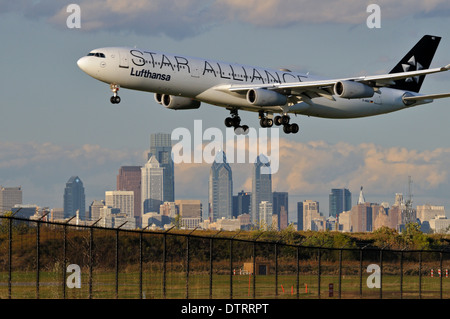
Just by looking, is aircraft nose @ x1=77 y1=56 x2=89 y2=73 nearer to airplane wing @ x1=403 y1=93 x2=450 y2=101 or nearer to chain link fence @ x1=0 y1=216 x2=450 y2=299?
chain link fence @ x1=0 y1=216 x2=450 y2=299

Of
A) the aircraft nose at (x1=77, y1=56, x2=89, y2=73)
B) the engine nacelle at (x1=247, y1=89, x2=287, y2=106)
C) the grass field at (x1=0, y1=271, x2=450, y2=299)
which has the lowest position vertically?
the grass field at (x1=0, y1=271, x2=450, y2=299)

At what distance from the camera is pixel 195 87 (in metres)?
55.4

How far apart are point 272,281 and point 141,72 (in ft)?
49.9

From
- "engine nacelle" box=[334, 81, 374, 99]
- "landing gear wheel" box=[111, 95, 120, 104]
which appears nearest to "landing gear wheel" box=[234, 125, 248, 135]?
"engine nacelle" box=[334, 81, 374, 99]

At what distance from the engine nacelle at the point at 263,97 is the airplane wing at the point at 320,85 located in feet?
1.50

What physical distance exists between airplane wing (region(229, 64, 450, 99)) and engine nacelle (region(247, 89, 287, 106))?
0.46 meters

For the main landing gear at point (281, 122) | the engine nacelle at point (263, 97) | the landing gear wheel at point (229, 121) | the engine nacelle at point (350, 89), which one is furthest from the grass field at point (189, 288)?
the landing gear wheel at point (229, 121)

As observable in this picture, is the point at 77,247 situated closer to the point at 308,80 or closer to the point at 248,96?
the point at 248,96

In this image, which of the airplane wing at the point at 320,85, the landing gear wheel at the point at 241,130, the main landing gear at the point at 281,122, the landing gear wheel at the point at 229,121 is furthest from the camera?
the landing gear wheel at the point at 229,121

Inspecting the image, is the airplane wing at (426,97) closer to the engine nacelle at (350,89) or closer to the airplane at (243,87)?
the airplane at (243,87)

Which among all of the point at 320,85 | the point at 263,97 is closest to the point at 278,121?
the point at 263,97

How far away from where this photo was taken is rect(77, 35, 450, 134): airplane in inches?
2099

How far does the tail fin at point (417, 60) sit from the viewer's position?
7271 cm
